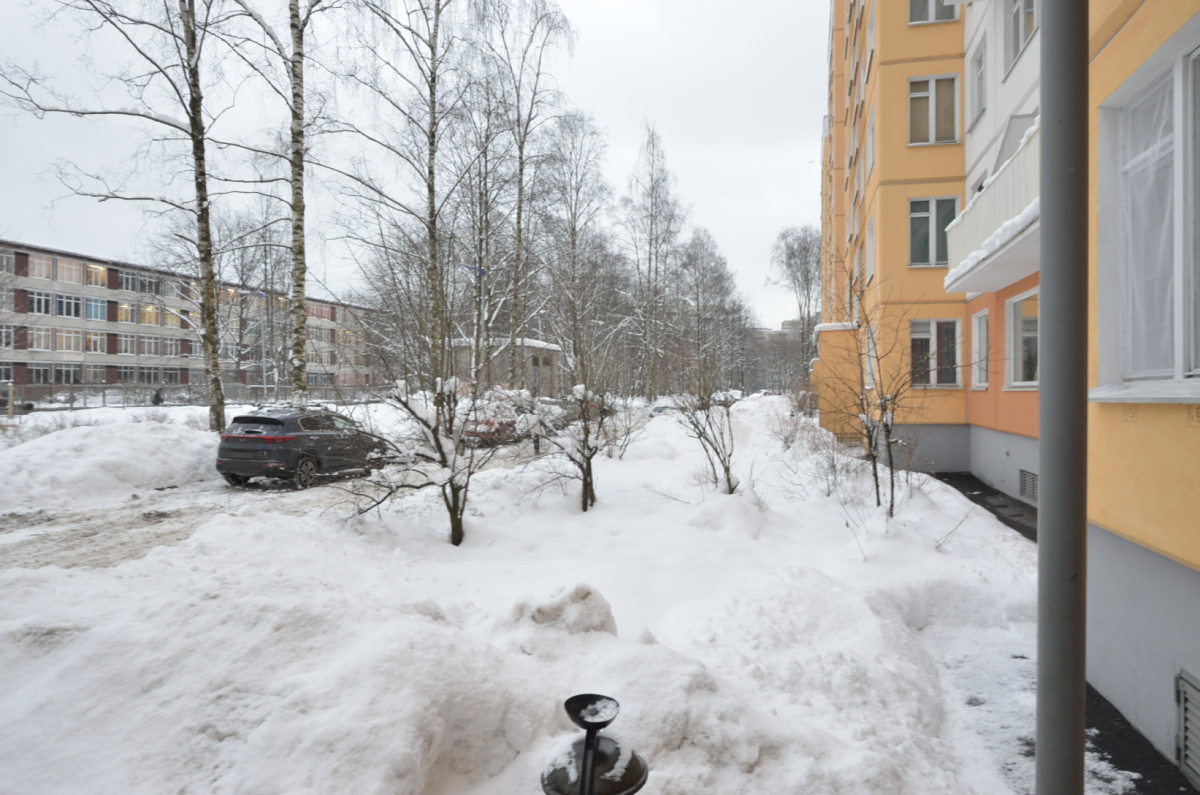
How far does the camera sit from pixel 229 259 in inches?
1229

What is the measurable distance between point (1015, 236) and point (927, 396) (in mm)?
6786

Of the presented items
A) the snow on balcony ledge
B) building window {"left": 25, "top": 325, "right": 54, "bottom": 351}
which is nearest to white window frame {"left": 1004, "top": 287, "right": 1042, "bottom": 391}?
the snow on balcony ledge

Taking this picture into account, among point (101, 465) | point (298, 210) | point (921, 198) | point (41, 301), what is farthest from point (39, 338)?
point (921, 198)

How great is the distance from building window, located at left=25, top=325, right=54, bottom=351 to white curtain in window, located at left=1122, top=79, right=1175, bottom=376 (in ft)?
216

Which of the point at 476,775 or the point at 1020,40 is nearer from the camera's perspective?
the point at 476,775

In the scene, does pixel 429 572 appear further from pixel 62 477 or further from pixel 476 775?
pixel 62 477

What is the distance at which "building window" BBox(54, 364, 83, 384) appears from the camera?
50.2 metres

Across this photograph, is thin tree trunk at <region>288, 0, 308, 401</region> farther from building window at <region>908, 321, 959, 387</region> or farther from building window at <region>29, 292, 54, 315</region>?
building window at <region>29, 292, 54, 315</region>

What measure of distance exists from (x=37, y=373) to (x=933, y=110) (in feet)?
208

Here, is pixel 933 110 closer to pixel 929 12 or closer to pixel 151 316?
pixel 929 12

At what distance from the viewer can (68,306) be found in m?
51.6

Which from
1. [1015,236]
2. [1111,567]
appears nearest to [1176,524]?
[1111,567]

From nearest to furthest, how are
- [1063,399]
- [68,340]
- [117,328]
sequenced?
[1063,399]
[68,340]
[117,328]

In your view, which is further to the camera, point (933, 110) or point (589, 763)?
point (933, 110)
